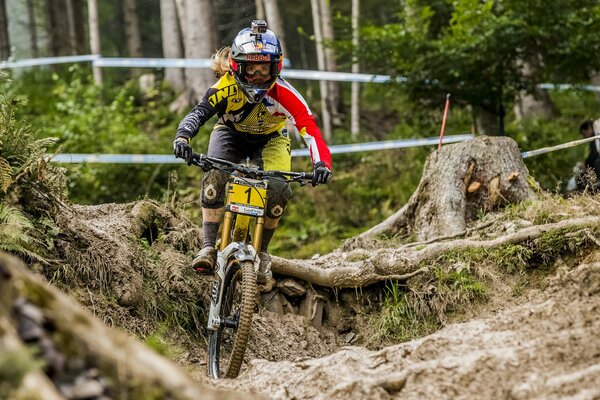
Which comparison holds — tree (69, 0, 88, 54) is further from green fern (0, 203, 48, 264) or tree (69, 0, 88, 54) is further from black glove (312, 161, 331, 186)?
green fern (0, 203, 48, 264)

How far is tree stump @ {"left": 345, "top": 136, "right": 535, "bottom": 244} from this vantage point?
27.7ft

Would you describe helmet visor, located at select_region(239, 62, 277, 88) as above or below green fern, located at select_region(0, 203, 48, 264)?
above

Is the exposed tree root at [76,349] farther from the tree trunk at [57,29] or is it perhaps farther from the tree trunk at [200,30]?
the tree trunk at [57,29]

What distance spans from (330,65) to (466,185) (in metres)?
11.6

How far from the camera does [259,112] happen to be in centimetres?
680

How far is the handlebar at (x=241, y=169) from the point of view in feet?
20.5

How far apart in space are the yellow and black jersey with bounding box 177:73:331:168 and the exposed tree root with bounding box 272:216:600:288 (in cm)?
124

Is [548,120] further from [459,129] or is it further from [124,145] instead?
[124,145]

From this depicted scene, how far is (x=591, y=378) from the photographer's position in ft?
12.1

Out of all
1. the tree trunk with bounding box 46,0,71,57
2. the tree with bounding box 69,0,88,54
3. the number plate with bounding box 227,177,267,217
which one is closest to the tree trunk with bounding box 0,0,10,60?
the tree with bounding box 69,0,88,54

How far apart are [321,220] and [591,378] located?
406 inches

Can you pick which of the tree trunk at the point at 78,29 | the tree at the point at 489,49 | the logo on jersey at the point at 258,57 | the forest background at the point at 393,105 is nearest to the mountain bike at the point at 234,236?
the logo on jersey at the point at 258,57

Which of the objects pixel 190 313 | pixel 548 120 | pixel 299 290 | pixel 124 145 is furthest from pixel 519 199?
pixel 548 120

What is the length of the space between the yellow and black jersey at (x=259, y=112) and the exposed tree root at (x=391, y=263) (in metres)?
1.24
